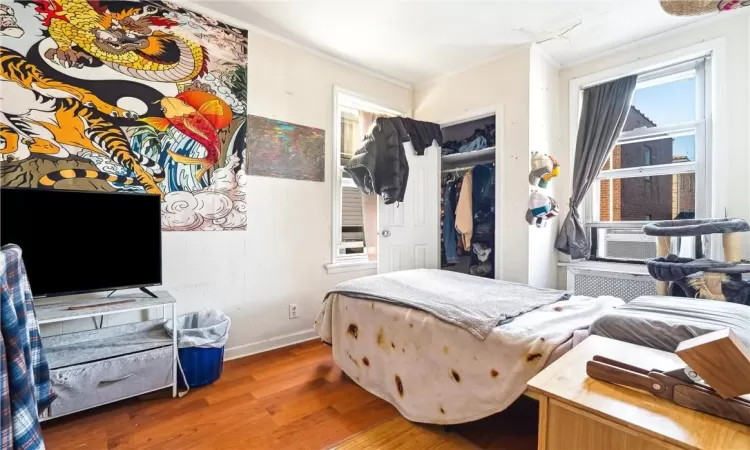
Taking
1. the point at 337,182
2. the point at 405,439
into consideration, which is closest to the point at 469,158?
the point at 337,182

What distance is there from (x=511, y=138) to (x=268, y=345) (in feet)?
8.82

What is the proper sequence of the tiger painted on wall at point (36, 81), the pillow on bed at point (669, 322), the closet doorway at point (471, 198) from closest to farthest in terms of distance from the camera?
the pillow on bed at point (669, 322) → the tiger painted on wall at point (36, 81) → the closet doorway at point (471, 198)

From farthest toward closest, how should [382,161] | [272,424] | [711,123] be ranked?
[382,161] < [711,123] < [272,424]

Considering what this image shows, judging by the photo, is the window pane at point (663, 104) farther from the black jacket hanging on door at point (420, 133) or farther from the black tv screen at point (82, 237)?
the black tv screen at point (82, 237)

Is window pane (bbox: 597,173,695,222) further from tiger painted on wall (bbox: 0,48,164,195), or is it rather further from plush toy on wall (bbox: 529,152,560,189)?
tiger painted on wall (bbox: 0,48,164,195)

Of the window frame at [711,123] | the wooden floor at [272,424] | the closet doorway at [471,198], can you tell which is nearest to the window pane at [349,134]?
the closet doorway at [471,198]

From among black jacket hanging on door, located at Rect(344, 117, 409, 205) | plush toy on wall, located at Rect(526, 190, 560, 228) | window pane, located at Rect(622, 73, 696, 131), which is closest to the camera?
window pane, located at Rect(622, 73, 696, 131)

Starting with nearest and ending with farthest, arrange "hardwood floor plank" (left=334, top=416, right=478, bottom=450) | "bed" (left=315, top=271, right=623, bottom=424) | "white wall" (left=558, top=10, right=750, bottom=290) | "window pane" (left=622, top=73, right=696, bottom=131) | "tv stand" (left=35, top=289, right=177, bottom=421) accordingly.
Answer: "bed" (left=315, top=271, right=623, bottom=424)
"hardwood floor plank" (left=334, top=416, right=478, bottom=450)
"tv stand" (left=35, top=289, right=177, bottom=421)
"white wall" (left=558, top=10, right=750, bottom=290)
"window pane" (left=622, top=73, right=696, bottom=131)

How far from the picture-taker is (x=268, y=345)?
2662 millimetres

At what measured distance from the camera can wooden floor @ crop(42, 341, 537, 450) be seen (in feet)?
5.00

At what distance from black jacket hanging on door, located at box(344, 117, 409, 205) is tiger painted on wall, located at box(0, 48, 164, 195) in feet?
5.44

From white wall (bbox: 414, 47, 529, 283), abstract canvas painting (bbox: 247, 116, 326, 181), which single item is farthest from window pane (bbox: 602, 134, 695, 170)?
abstract canvas painting (bbox: 247, 116, 326, 181)

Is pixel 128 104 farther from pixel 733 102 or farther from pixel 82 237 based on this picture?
pixel 733 102

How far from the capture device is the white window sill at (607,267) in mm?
2639
